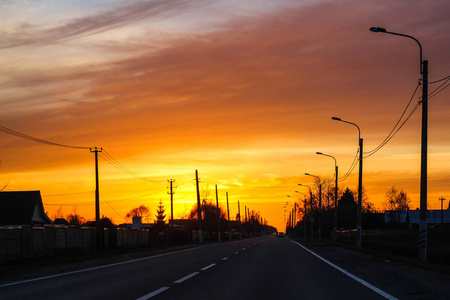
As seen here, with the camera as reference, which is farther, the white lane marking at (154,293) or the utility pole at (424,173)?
the utility pole at (424,173)

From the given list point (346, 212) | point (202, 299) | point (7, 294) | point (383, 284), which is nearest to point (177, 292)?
point (202, 299)

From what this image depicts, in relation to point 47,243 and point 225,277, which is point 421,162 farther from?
point 47,243

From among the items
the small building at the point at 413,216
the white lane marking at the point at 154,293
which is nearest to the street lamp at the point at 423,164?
the white lane marking at the point at 154,293

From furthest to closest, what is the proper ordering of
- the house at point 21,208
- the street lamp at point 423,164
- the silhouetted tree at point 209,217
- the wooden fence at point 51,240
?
the silhouetted tree at point 209,217 < the house at point 21,208 < the wooden fence at point 51,240 < the street lamp at point 423,164

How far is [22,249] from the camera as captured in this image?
109 feet

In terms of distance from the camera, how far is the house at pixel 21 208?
64.8 m

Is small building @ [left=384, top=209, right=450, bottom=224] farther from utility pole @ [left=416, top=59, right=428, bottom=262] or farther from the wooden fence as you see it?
utility pole @ [left=416, top=59, right=428, bottom=262]

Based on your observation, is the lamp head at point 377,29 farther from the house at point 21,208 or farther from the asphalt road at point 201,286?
the house at point 21,208

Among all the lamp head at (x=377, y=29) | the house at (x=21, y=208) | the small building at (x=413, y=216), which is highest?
the lamp head at (x=377, y=29)

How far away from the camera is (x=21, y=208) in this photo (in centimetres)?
6581

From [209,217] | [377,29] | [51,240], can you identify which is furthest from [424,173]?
[209,217]

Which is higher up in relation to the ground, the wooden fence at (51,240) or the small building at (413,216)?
the wooden fence at (51,240)

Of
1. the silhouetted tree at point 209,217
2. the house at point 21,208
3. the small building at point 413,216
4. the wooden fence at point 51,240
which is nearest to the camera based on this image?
the wooden fence at point 51,240

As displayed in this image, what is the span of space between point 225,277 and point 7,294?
19.8 ft
